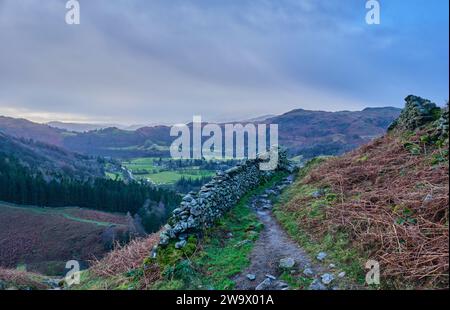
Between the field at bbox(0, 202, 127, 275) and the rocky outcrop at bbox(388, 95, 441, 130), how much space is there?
111ft

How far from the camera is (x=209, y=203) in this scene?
988 centimetres

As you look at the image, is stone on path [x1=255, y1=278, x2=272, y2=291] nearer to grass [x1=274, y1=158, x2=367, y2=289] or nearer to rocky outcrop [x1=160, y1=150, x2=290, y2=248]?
grass [x1=274, y1=158, x2=367, y2=289]

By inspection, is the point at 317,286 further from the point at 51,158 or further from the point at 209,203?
the point at 51,158

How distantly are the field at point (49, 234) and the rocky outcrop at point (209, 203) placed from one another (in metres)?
28.7

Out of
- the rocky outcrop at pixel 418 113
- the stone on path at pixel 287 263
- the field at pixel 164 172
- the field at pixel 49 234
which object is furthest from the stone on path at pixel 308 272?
the field at pixel 164 172

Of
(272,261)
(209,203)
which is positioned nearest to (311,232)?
(272,261)

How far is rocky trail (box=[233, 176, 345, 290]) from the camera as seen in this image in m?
6.39

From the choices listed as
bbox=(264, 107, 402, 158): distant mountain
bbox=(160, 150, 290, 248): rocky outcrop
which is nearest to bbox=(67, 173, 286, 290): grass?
bbox=(160, 150, 290, 248): rocky outcrop

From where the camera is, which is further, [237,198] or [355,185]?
[237,198]

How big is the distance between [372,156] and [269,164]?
602 centimetres

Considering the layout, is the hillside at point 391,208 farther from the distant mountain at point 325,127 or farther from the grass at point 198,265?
the distant mountain at point 325,127
